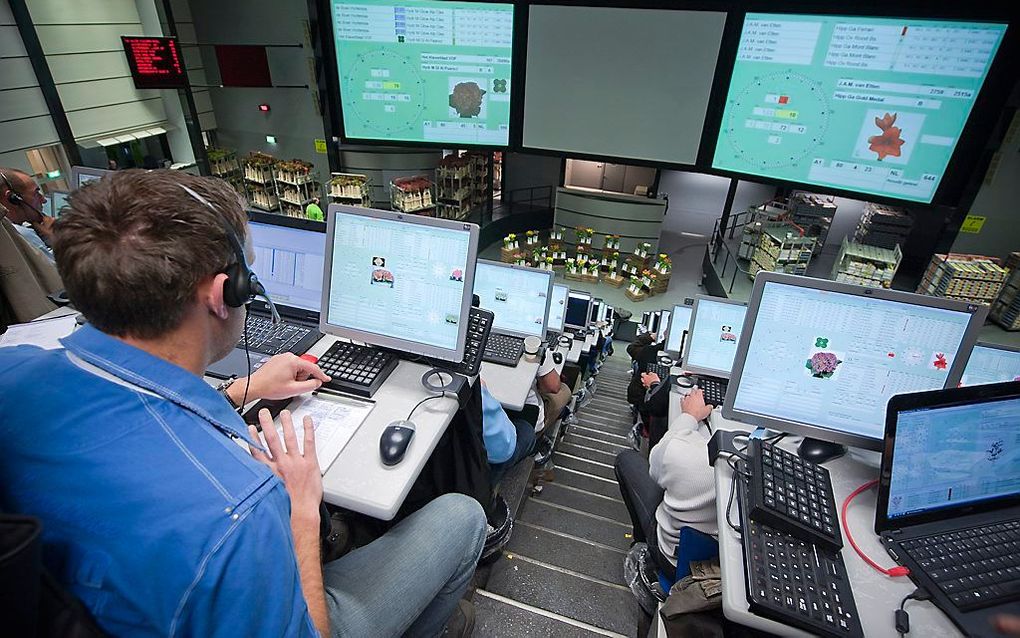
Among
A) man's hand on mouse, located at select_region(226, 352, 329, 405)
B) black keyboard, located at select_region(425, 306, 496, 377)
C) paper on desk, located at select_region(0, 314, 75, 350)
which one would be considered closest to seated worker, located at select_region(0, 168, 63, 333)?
paper on desk, located at select_region(0, 314, 75, 350)

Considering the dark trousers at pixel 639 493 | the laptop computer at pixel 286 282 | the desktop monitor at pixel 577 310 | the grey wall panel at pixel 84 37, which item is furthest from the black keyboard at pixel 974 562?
the grey wall panel at pixel 84 37

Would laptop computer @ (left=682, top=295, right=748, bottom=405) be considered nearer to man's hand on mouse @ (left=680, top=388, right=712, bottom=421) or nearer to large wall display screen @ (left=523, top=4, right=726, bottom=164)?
man's hand on mouse @ (left=680, top=388, right=712, bottom=421)

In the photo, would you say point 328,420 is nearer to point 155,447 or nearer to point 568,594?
point 155,447

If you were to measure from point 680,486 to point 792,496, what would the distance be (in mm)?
323

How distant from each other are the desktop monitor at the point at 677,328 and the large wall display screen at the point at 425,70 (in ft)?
9.07

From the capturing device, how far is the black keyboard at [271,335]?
5.27ft

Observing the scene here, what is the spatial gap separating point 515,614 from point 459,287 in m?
1.15

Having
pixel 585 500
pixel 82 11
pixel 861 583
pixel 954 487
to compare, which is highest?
pixel 82 11

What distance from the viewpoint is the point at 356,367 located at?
146 cm

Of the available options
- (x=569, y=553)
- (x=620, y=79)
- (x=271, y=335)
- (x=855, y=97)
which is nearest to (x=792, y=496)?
(x=569, y=553)

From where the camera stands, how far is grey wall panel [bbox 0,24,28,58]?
4414 mm

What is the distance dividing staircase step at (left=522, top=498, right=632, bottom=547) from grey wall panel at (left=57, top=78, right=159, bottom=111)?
6.83 meters

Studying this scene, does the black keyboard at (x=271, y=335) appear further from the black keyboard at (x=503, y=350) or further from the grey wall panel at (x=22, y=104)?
the grey wall panel at (x=22, y=104)

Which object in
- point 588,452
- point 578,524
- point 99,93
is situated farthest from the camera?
point 99,93
